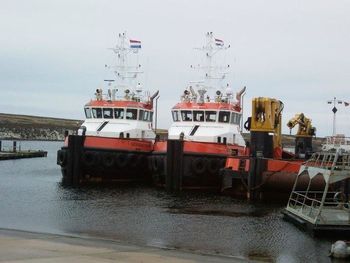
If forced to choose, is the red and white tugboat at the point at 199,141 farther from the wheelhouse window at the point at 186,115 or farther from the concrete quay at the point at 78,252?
the concrete quay at the point at 78,252

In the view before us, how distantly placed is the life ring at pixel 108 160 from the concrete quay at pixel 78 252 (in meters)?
16.5

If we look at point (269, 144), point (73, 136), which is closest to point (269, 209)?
point (269, 144)

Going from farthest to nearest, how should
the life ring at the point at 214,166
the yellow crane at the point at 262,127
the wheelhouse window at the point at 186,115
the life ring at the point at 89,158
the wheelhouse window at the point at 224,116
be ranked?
1. the wheelhouse window at the point at 186,115
2. the wheelhouse window at the point at 224,116
3. the life ring at the point at 89,158
4. the life ring at the point at 214,166
5. the yellow crane at the point at 262,127

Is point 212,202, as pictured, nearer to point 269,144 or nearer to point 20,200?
point 269,144

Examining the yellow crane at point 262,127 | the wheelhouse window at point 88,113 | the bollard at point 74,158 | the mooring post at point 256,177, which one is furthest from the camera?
the wheelhouse window at point 88,113

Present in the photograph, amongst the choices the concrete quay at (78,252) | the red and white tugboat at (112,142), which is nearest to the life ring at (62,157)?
the red and white tugboat at (112,142)

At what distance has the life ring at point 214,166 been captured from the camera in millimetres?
29203

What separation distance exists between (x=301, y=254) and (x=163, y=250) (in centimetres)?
353

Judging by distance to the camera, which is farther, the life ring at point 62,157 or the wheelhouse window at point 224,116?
the wheelhouse window at point 224,116

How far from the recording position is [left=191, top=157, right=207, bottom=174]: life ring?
2903 centimetres

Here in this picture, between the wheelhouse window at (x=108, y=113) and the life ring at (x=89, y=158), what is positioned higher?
the wheelhouse window at (x=108, y=113)

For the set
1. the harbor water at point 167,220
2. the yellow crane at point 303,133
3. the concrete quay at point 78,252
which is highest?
the yellow crane at point 303,133

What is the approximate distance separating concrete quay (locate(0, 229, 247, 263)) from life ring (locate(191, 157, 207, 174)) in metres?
14.3

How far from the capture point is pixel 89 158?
31.4 meters
